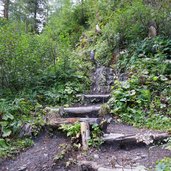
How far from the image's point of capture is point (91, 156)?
11.4 feet

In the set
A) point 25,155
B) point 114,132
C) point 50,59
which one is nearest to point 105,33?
point 50,59

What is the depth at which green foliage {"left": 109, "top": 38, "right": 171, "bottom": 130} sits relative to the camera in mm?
4707

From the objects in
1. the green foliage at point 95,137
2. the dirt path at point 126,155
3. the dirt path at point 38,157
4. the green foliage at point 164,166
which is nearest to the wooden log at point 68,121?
the green foliage at point 95,137

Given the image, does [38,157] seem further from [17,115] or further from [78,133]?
[17,115]

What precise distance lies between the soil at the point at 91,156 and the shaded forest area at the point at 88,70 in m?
0.28

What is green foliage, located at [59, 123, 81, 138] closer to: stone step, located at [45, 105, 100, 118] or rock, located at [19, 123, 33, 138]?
rock, located at [19, 123, 33, 138]

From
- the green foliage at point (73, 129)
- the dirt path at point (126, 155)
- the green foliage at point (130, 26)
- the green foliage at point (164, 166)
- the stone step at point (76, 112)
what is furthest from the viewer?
the green foliage at point (130, 26)

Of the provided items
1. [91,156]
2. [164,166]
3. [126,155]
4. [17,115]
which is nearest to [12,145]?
[17,115]

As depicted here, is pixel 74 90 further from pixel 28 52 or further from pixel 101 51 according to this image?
pixel 101 51

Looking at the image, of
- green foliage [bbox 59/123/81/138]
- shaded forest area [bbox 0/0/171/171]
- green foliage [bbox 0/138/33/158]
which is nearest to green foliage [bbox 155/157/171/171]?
green foliage [bbox 59/123/81/138]

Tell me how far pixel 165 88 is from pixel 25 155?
3.40 m

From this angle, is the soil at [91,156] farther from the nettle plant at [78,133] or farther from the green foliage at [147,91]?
the green foliage at [147,91]

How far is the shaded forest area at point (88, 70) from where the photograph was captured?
461cm

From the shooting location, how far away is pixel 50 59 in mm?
6531
